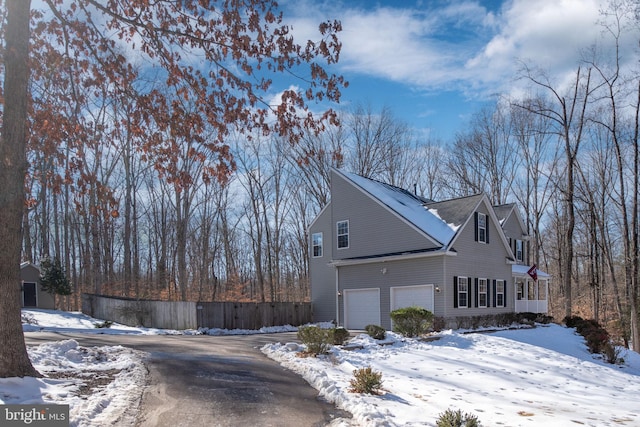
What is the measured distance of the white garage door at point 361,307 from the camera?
22516mm

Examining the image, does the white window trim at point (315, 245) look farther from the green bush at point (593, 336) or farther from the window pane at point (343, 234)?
the green bush at point (593, 336)

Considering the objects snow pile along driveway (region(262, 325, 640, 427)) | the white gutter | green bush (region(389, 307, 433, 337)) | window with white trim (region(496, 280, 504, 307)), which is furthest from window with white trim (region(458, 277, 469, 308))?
green bush (region(389, 307, 433, 337))

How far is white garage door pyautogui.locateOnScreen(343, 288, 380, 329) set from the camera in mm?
22516

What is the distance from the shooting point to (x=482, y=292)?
2280 cm

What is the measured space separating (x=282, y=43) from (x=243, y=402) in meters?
5.41

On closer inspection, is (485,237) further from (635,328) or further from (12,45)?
(12,45)

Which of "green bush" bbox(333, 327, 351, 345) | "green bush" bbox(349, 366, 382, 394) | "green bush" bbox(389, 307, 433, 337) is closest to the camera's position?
"green bush" bbox(349, 366, 382, 394)

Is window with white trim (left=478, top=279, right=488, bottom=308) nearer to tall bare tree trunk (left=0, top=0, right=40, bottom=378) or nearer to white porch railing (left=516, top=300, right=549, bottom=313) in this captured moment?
white porch railing (left=516, top=300, right=549, bottom=313)

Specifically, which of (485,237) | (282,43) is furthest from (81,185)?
(485,237)

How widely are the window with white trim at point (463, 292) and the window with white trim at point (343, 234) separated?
5896 mm

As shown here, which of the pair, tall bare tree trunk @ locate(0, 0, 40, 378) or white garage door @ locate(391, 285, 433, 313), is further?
white garage door @ locate(391, 285, 433, 313)

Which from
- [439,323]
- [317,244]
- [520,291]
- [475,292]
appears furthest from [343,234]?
[520,291]

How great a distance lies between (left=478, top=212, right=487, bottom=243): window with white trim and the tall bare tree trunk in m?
19.6

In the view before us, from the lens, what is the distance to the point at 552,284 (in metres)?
49.9
